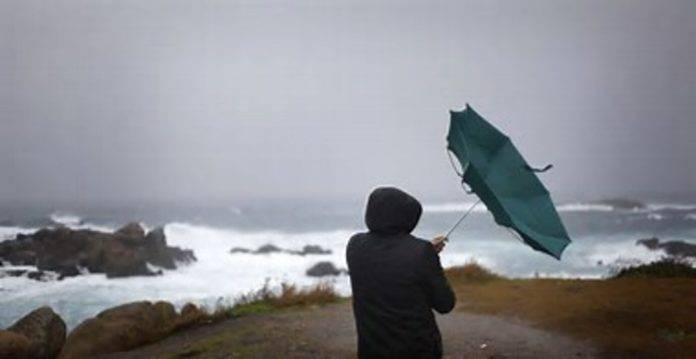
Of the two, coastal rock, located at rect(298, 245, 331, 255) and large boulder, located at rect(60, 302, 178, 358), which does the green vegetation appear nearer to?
large boulder, located at rect(60, 302, 178, 358)

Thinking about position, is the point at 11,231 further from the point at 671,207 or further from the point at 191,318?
the point at 671,207

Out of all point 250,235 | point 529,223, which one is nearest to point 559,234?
point 529,223

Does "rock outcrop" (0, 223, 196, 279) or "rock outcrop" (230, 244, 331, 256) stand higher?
"rock outcrop" (0, 223, 196, 279)

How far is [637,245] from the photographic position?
1969 centimetres

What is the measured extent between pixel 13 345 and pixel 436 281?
10.0m

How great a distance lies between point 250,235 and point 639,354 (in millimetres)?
32691

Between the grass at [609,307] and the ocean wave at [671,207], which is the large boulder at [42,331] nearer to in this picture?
the grass at [609,307]

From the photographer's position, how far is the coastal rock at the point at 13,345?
10.4 metres

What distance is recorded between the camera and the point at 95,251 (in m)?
20.9

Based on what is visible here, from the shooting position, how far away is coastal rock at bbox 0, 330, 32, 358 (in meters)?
10.4

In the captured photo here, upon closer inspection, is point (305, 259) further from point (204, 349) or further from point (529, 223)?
point (529, 223)

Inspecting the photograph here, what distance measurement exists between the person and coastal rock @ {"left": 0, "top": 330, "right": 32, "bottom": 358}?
9.47 metres

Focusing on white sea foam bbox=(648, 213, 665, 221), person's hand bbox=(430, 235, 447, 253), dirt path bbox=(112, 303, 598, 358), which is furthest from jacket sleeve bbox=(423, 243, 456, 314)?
white sea foam bbox=(648, 213, 665, 221)

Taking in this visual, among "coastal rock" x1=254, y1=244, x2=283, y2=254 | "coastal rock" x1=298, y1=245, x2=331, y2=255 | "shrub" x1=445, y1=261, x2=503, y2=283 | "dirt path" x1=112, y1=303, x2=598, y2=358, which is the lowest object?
"coastal rock" x1=254, y1=244, x2=283, y2=254
